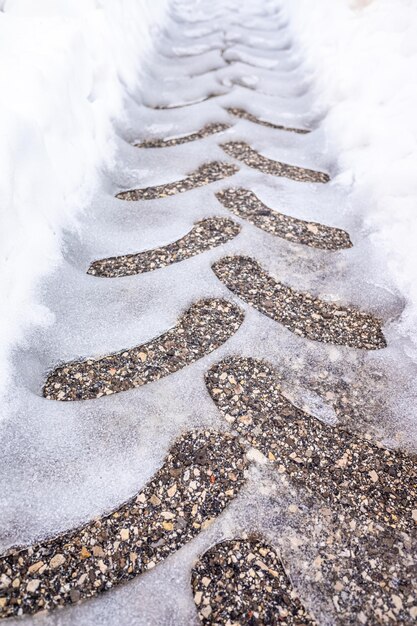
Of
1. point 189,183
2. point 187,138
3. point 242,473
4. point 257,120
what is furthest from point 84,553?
point 257,120

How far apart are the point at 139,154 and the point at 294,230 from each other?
916mm

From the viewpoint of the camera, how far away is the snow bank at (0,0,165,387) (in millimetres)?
1496

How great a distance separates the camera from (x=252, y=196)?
2170 mm

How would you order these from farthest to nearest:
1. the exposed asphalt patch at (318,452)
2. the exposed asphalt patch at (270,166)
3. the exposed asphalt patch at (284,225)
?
the exposed asphalt patch at (270,166) → the exposed asphalt patch at (284,225) → the exposed asphalt patch at (318,452)

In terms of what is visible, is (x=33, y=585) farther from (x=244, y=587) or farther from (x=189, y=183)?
(x=189, y=183)

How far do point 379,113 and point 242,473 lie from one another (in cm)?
185

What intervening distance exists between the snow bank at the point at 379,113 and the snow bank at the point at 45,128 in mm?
1199

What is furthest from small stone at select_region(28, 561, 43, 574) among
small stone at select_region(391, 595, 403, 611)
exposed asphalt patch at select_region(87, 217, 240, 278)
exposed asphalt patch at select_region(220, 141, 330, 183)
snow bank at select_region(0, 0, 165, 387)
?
exposed asphalt patch at select_region(220, 141, 330, 183)

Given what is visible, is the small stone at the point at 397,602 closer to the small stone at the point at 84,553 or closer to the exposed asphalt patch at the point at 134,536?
the exposed asphalt patch at the point at 134,536

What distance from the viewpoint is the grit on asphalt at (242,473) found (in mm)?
1063

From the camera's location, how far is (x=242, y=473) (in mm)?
1265

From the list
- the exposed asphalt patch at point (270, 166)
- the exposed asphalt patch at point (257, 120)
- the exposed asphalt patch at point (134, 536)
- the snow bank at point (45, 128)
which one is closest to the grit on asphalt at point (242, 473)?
the exposed asphalt patch at point (134, 536)

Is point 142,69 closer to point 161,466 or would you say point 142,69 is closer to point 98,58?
point 98,58

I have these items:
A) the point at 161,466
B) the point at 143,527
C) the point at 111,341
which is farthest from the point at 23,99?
the point at 143,527
